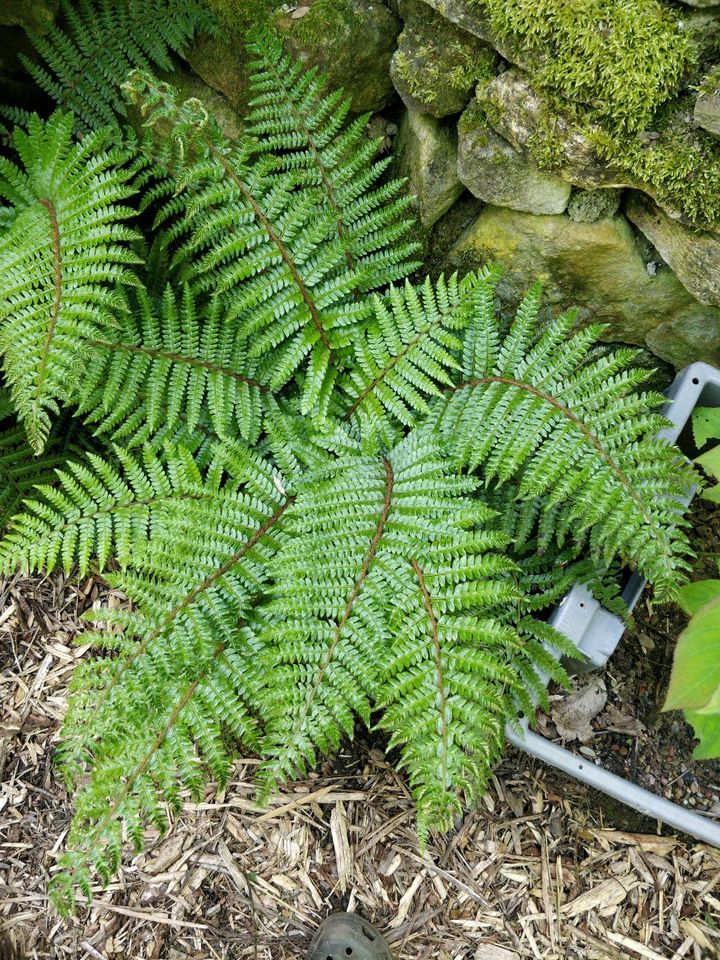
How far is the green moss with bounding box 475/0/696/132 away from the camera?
2.18 metres

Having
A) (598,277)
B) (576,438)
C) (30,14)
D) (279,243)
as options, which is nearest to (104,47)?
(30,14)

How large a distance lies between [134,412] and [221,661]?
44.7 inches

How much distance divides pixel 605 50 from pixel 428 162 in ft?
2.70

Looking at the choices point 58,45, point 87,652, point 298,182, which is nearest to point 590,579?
point 298,182

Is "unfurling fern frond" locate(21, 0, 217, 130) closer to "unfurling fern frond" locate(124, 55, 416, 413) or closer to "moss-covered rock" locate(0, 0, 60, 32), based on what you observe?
"moss-covered rock" locate(0, 0, 60, 32)

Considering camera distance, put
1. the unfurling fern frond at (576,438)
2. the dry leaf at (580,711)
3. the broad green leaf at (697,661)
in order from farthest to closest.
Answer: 1. the dry leaf at (580,711)
2. the unfurling fern frond at (576,438)
3. the broad green leaf at (697,661)

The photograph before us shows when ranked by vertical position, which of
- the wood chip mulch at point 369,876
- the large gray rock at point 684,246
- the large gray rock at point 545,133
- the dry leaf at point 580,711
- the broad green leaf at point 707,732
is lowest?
the wood chip mulch at point 369,876

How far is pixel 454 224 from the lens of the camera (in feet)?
10.2

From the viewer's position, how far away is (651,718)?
3086 millimetres

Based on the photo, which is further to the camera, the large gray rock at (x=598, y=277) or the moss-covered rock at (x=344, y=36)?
the moss-covered rock at (x=344, y=36)

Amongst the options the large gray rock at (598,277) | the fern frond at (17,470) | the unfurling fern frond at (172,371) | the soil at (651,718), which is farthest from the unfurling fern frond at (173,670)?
the soil at (651,718)

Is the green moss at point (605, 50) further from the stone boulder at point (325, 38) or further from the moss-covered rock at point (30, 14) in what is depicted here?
the moss-covered rock at point (30, 14)

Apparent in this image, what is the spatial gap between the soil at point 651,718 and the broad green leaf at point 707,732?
62 cm

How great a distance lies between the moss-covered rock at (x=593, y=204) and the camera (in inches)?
Result: 103
